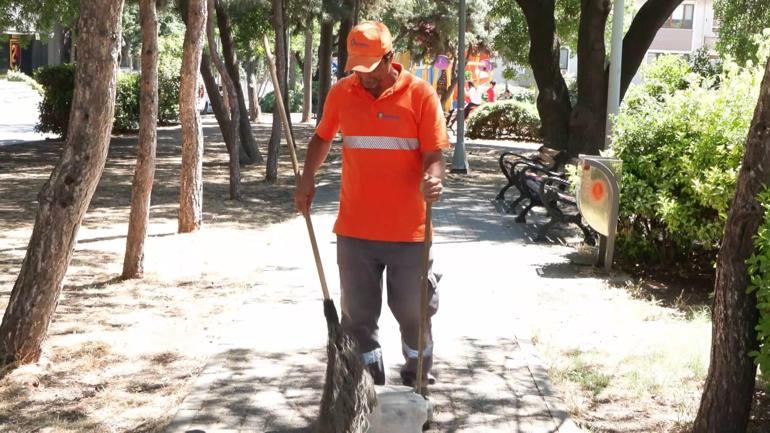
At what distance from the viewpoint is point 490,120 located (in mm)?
30375

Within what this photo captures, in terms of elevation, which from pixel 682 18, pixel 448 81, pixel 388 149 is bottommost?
pixel 388 149

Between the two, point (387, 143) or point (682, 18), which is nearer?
point (387, 143)

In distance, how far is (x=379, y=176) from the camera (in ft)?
15.1

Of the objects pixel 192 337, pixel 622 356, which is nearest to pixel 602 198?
pixel 622 356

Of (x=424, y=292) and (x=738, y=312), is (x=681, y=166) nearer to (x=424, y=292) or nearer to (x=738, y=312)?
(x=738, y=312)

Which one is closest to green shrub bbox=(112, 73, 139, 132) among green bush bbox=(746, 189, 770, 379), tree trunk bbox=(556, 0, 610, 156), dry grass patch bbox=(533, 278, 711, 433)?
tree trunk bbox=(556, 0, 610, 156)

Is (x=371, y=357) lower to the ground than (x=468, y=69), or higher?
lower

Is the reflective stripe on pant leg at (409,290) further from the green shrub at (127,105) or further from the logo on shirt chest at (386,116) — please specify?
the green shrub at (127,105)

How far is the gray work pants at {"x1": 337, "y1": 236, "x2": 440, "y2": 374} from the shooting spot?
4691mm

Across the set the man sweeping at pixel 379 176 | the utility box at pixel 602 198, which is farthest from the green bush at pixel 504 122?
the man sweeping at pixel 379 176

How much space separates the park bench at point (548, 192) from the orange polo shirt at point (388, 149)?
591cm

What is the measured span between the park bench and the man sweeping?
5.82m

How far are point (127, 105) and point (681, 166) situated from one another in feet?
74.2

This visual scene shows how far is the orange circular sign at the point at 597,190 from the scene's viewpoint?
9.03 meters
